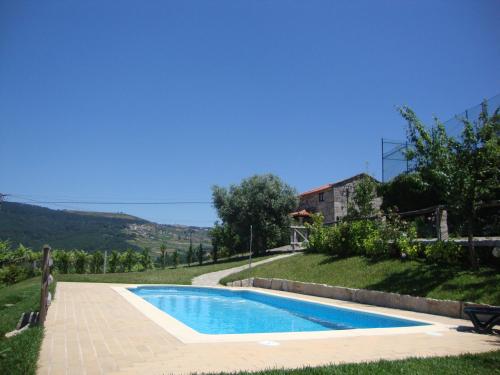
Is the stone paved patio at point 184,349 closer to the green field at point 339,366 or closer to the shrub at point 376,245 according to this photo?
the green field at point 339,366

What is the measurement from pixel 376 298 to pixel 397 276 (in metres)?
1.21

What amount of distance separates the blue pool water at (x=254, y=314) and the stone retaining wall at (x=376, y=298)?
4.77 ft

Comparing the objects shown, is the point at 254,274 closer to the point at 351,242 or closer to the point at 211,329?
the point at 351,242

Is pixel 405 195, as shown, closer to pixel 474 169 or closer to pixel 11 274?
pixel 474 169

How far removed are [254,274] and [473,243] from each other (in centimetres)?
1100

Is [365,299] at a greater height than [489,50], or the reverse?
[489,50]

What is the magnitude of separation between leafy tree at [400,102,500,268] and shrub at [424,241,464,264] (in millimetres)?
812

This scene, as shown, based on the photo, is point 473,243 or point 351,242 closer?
point 473,243

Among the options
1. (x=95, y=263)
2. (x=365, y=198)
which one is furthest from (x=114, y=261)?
(x=365, y=198)

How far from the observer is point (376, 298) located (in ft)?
41.1

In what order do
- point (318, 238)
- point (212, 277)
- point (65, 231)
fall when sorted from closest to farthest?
point (318, 238)
point (212, 277)
point (65, 231)

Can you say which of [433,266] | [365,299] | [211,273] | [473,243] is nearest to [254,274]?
[211,273]

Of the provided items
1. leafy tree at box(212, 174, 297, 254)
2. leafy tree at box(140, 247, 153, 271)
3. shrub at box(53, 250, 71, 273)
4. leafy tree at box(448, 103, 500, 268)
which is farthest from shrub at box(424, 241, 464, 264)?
leafy tree at box(140, 247, 153, 271)

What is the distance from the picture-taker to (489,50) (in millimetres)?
13086
